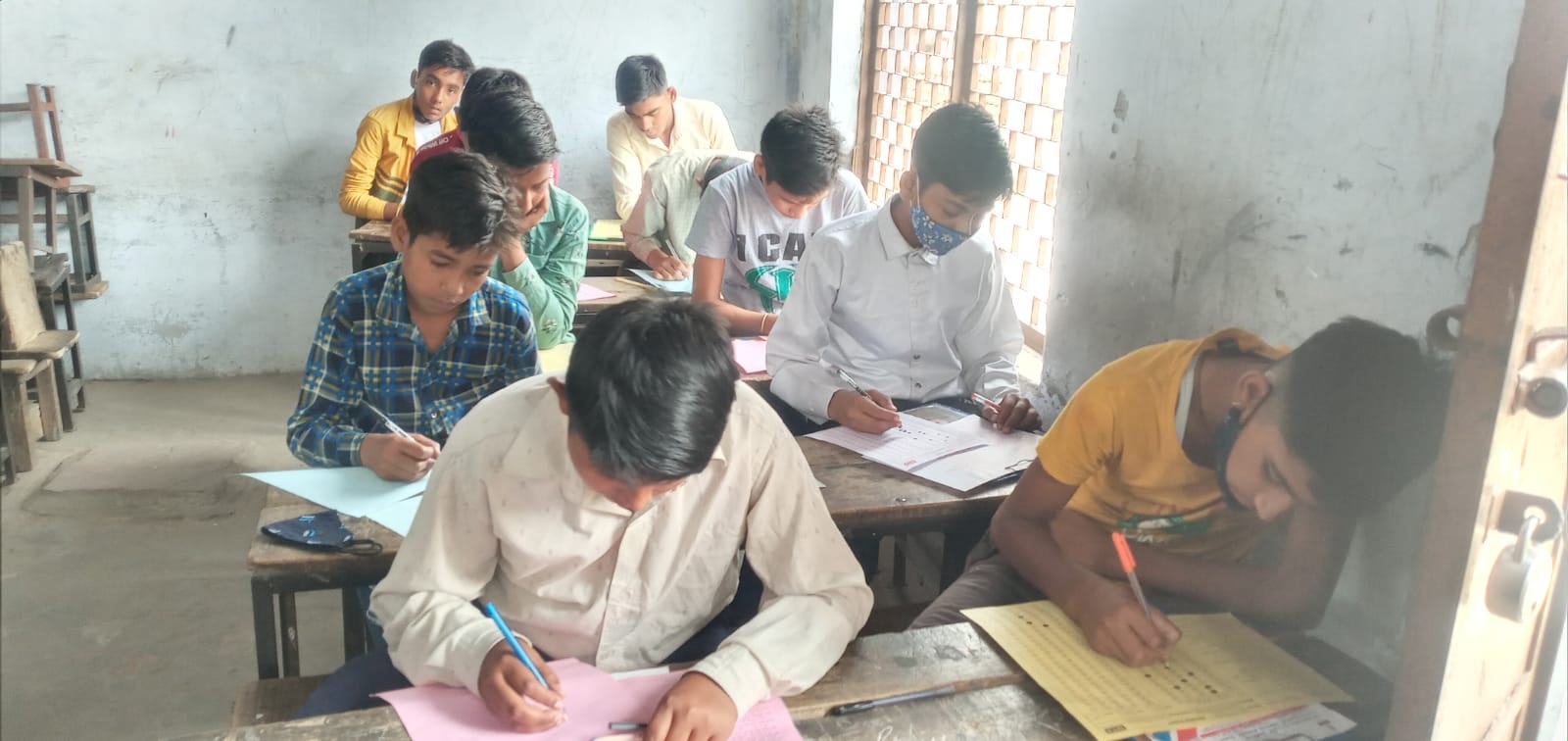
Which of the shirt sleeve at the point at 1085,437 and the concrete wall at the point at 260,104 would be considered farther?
the concrete wall at the point at 260,104

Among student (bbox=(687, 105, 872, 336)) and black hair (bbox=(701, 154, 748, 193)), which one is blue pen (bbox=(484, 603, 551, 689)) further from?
black hair (bbox=(701, 154, 748, 193))

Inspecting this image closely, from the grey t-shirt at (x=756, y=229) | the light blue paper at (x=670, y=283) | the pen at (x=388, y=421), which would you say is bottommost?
the light blue paper at (x=670, y=283)

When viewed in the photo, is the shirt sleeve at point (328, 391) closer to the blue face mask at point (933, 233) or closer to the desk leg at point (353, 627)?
the desk leg at point (353, 627)

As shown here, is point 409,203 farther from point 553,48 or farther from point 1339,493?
point 553,48

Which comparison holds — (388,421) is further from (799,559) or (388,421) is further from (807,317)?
(807,317)

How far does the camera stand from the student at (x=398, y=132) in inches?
169

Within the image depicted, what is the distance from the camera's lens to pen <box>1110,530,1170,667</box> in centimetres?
140

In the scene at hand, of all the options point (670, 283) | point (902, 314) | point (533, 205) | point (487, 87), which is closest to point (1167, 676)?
point (902, 314)

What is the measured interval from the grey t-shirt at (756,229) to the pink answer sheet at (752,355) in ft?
0.81

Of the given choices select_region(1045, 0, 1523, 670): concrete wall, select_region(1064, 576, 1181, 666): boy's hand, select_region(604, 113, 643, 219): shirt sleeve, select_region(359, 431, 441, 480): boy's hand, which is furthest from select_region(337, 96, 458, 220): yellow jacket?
select_region(1064, 576, 1181, 666): boy's hand

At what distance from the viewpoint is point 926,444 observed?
2.00 meters

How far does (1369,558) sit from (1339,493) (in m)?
0.09

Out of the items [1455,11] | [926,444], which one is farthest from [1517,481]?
[926,444]

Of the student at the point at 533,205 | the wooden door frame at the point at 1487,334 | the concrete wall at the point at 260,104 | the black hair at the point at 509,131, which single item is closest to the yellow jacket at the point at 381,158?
the concrete wall at the point at 260,104
